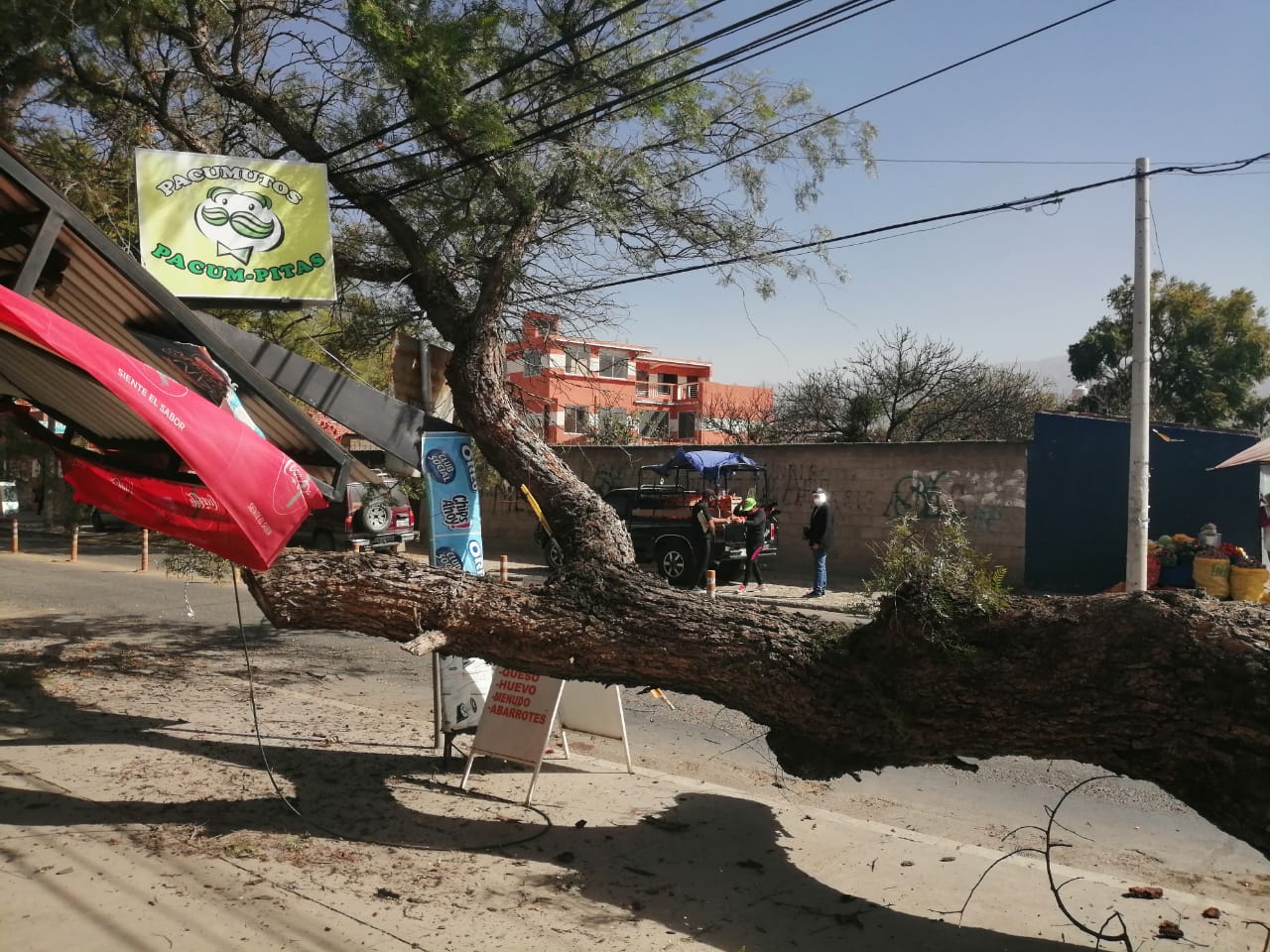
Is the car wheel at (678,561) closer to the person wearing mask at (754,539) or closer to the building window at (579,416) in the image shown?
the person wearing mask at (754,539)

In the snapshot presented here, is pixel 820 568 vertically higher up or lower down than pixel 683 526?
lower down

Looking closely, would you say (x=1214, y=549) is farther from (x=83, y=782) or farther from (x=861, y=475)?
(x=83, y=782)

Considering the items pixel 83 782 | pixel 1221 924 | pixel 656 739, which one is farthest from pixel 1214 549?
pixel 83 782

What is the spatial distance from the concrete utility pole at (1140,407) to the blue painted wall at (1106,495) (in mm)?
4143

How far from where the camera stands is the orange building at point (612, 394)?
35.2 feet

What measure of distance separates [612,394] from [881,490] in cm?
823

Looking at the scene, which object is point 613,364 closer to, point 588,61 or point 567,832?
point 588,61

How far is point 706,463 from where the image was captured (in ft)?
58.7

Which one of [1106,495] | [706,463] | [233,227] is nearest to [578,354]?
[233,227]

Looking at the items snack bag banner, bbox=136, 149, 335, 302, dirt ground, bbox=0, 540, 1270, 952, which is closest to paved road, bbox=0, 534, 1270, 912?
dirt ground, bbox=0, 540, 1270, 952

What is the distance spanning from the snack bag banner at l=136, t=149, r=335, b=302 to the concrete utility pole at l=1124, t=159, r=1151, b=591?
29.7ft

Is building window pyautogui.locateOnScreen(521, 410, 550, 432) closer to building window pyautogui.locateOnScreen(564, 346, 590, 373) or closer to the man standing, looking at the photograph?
building window pyautogui.locateOnScreen(564, 346, 590, 373)

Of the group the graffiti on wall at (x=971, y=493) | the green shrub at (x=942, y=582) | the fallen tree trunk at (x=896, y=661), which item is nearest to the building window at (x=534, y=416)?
the fallen tree trunk at (x=896, y=661)

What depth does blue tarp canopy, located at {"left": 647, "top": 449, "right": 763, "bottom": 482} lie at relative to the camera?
17891 mm
